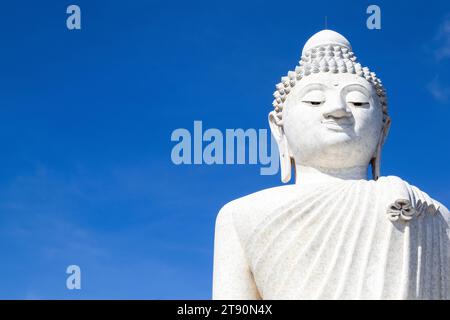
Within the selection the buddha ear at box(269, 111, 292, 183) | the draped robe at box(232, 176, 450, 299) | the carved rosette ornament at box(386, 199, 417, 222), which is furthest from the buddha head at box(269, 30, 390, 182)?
the carved rosette ornament at box(386, 199, 417, 222)

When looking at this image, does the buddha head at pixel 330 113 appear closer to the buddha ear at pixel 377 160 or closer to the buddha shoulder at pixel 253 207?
the buddha ear at pixel 377 160

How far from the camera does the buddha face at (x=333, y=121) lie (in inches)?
336

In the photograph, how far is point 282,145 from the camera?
9.18 meters

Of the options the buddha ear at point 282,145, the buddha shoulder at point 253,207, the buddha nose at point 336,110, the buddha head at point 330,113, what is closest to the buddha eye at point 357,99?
the buddha head at point 330,113

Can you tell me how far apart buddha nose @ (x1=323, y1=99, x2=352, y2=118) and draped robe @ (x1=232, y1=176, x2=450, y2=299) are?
2.19 feet

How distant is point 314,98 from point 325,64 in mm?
422

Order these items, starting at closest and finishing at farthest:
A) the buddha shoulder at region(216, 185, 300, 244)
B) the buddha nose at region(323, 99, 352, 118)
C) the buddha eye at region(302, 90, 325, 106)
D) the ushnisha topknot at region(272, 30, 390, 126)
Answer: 1. the buddha shoulder at region(216, 185, 300, 244)
2. the buddha nose at region(323, 99, 352, 118)
3. the buddha eye at region(302, 90, 325, 106)
4. the ushnisha topknot at region(272, 30, 390, 126)

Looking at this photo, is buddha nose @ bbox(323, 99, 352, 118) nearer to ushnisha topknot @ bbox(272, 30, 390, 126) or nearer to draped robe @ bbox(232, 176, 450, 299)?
ushnisha topknot @ bbox(272, 30, 390, 126)

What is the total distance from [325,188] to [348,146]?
0.55m

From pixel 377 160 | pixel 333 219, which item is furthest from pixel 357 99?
pixel 333 219

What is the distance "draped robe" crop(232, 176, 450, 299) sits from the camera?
777 centimetres

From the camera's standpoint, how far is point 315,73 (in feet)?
29.1

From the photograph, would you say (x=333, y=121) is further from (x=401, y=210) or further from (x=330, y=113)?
(x=401, y=210)
